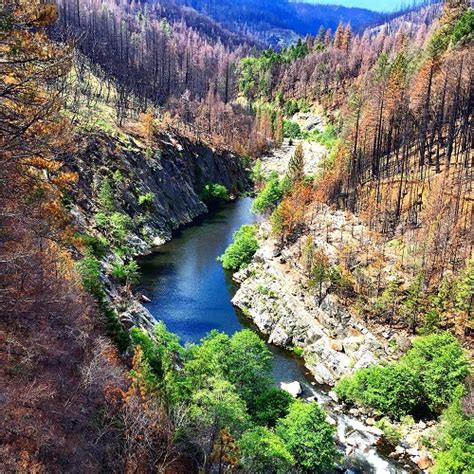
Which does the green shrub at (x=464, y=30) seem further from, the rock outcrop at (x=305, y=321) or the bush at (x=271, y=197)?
the rock outcrop at (x=305, y=321)

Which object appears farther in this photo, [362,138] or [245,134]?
[245,134]

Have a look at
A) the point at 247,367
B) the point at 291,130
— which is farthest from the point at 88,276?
the point at 291,130

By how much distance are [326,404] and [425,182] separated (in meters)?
37.6

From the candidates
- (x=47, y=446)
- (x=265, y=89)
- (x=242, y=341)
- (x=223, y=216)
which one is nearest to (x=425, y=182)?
(x=242, y=341)

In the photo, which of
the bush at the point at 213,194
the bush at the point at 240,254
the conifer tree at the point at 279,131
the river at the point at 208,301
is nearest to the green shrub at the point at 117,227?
the river at the point at 208,301

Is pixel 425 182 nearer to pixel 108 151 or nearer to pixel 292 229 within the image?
pixel 292 229

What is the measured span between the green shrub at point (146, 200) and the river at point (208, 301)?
27.5ft

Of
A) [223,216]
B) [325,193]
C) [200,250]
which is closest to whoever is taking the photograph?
[325,193]

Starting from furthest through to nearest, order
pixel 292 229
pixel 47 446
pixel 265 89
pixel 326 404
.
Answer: pixel 265 89
pixel 292 229
pixel 326 404
pixel 47 446

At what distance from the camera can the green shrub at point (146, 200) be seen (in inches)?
3723

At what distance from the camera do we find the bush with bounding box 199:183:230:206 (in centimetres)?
12119

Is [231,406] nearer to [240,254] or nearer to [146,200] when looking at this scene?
[240,254]

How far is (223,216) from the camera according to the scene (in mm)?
114188

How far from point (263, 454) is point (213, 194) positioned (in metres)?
94.9
